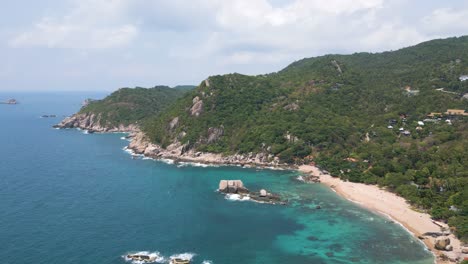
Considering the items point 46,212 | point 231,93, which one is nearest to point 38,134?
point 231,93

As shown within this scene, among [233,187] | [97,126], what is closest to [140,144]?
[97,126]

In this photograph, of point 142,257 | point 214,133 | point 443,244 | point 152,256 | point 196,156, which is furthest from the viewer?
point 214,133

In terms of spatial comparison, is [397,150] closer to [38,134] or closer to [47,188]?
[47,188]

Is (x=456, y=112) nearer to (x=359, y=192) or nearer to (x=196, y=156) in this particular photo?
(x=359, y=192)

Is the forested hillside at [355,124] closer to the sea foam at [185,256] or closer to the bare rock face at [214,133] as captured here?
the bare rock face at [214,133]

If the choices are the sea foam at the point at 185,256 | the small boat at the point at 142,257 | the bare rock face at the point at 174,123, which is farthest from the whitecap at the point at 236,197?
the bare rock face at the point at 174,123

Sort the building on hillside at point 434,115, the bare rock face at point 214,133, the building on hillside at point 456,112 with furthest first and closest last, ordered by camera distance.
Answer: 1. the bare rock face at point 214,133
2. the building on hillside at point 434,115
3. the building on hillside at point 456,112
